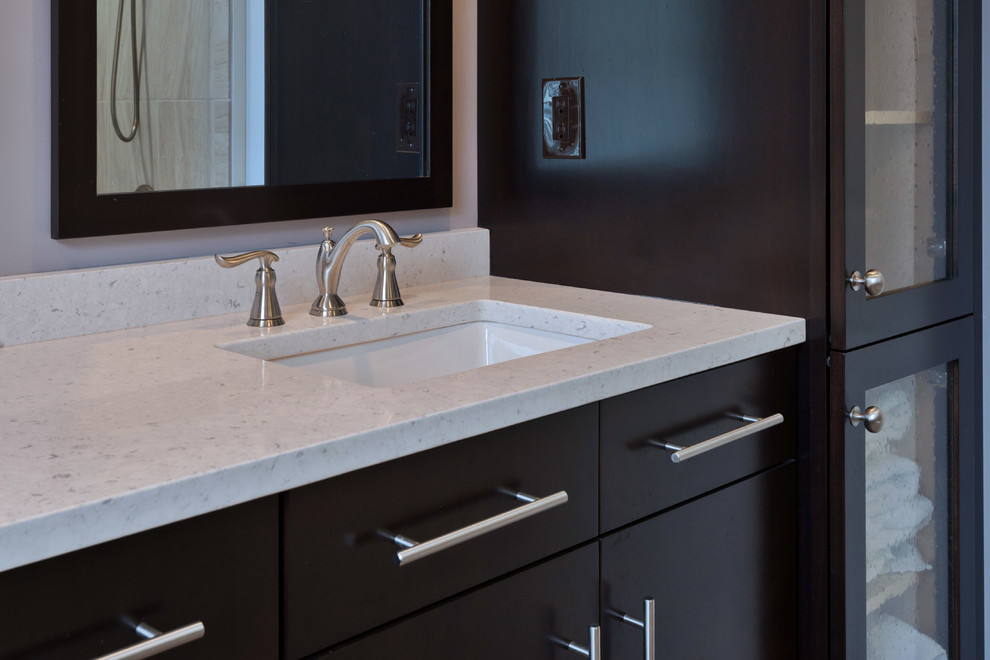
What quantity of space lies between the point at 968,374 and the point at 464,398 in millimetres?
1135

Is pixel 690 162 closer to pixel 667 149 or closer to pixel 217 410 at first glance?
pixel 667 149

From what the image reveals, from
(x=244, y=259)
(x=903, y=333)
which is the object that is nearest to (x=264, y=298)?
(x=244, y=259)

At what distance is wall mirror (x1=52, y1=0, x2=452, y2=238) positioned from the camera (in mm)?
1343

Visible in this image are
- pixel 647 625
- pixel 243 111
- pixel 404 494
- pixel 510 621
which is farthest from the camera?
pixel 243 111

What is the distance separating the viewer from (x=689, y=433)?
1.29 meters

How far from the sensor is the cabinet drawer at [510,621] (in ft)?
3.18

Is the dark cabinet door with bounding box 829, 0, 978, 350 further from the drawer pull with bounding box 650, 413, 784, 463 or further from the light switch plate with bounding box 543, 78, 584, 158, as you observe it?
the light switch plate with bounding box 543, 78, 584, 158

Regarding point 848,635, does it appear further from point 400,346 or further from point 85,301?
point 85,301

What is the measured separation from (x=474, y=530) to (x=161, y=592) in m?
0.32

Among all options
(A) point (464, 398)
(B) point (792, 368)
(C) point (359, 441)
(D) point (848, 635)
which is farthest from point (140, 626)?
(D) point (848, 635)

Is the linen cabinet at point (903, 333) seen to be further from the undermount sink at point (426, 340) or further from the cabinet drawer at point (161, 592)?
the cabinet drawer at point (161, 592)

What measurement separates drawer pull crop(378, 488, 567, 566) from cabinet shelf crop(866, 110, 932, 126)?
791 mm

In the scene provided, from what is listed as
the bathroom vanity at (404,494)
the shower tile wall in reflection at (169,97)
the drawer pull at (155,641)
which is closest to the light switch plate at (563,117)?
the bathroom vanity at (404,494)

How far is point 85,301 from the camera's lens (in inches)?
52.6
